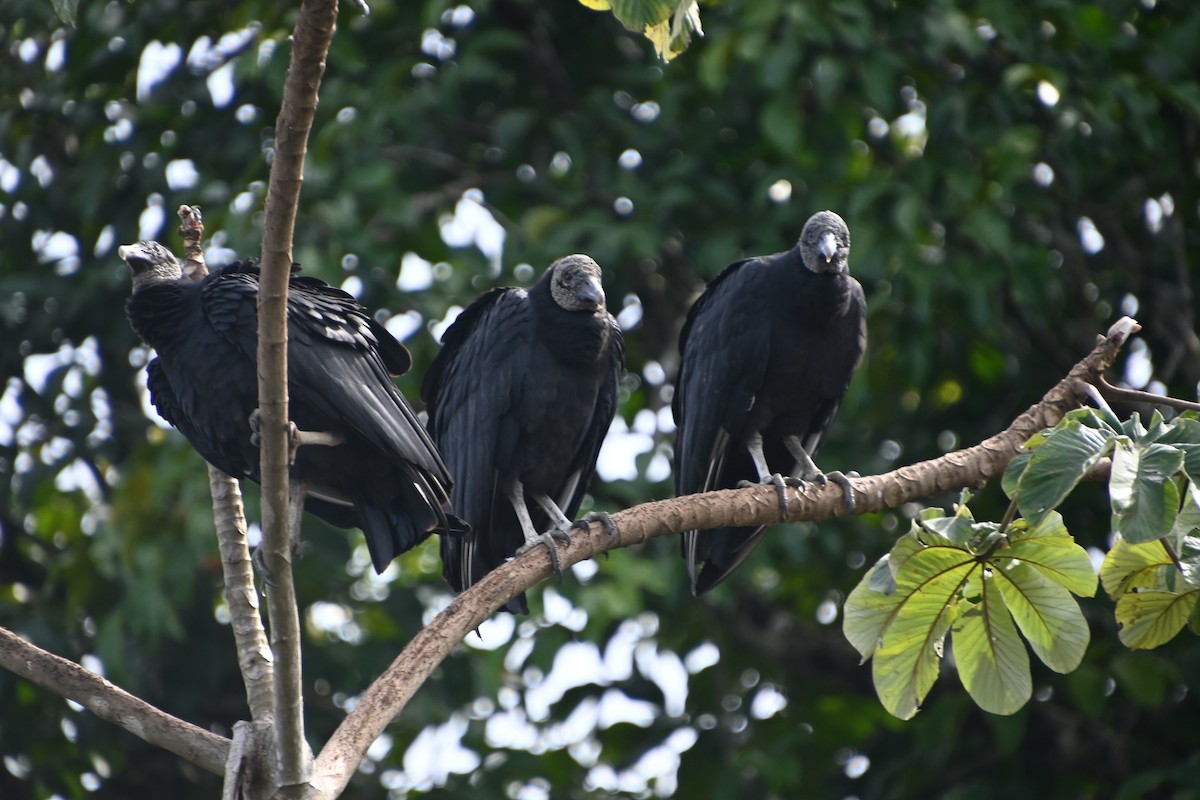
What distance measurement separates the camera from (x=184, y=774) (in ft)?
19.3

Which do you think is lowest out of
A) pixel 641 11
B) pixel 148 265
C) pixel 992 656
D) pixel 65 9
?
pixel 992 656

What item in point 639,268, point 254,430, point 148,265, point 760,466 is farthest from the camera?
point 639,268

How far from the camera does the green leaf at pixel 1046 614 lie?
2607 millimetres

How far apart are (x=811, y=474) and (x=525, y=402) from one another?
→ 0.81m

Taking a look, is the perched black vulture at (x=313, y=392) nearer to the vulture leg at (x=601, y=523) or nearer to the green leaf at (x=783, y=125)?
the vulture leg at (x=601, y=523)

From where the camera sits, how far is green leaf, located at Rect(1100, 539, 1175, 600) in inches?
104

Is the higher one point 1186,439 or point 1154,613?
point 1186,439

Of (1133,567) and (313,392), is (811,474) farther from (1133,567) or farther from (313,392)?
(313,392)

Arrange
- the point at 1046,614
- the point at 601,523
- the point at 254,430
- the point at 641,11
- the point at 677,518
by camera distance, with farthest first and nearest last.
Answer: the point at 601,523 → the point at 254,430 → the point at 677,518 → the point at 1046,614 → the point at 641,11

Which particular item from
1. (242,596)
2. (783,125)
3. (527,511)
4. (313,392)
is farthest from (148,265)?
(783,125)

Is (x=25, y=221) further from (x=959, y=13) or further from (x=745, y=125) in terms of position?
(x=959, y=13)

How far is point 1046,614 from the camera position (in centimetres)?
262

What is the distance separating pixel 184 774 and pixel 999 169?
4.09 m

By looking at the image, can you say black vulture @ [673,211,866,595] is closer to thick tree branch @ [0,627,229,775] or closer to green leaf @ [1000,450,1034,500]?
green leaf @ [1000,450,1034,500]
